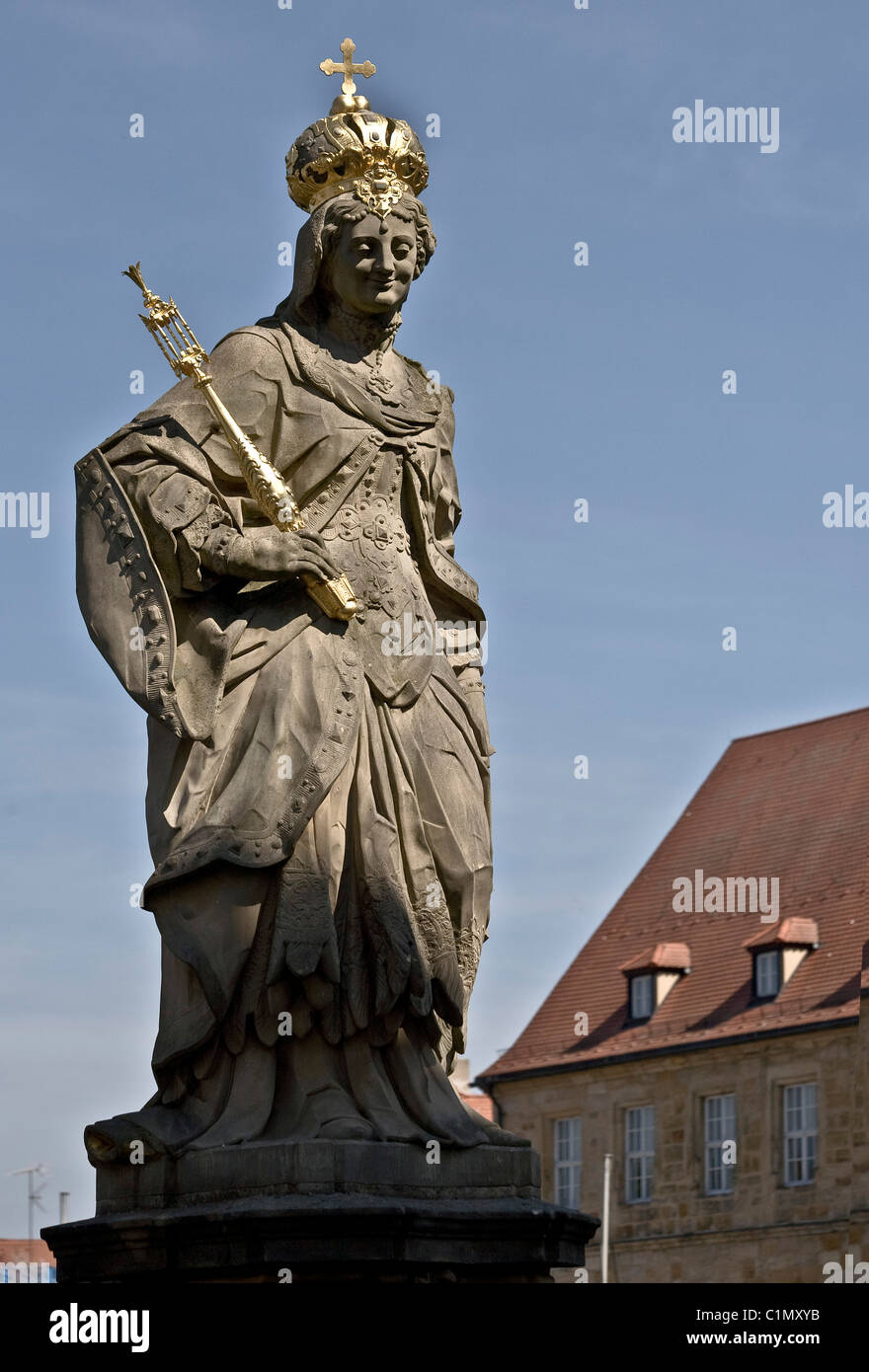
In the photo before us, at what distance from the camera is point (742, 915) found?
207ft

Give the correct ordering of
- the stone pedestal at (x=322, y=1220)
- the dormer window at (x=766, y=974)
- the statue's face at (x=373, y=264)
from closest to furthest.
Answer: the stone pedestal at (x=322, y=1220)
the statue's face at (x=373, y=264)
the dormer window at (x=766, y=974)

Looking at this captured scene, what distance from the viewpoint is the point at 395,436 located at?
1133 cm

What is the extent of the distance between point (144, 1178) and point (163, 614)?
2016 millimetres

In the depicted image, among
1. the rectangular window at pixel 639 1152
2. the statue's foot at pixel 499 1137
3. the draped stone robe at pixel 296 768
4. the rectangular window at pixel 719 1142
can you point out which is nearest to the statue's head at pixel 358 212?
the draped stone robe at pixel 296 768

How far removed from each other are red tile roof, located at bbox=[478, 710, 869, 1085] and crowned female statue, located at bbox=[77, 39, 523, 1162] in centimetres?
4861

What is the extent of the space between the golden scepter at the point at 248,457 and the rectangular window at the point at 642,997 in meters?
52.5

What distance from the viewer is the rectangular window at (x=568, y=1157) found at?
65188 mm

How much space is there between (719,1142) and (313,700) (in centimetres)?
5318

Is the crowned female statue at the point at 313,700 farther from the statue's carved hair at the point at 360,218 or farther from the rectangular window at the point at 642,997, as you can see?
the rectangular window at the point at 642,997

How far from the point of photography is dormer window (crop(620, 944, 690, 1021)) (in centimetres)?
6253

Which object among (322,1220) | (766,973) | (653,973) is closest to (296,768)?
(322,1220)

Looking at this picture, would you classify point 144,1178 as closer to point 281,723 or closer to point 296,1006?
point 296,1006

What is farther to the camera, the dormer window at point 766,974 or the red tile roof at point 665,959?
the red tile roof at point 665,959
